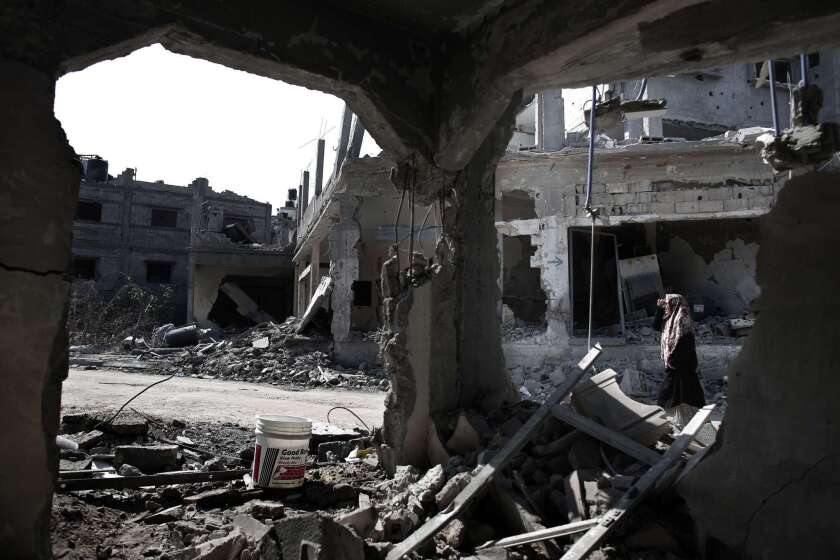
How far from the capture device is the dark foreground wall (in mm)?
2346

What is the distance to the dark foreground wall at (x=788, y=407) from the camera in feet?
7.70

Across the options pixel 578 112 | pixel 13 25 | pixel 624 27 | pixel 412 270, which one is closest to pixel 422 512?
pixel 412 270

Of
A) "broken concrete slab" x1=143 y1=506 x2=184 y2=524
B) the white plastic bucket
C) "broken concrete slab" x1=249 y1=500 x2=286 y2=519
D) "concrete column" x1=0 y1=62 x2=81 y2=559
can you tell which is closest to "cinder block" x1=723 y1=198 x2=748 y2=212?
the white plastic bucket

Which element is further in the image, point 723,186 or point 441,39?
point 723,186

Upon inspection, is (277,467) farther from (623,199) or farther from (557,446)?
(623,199)

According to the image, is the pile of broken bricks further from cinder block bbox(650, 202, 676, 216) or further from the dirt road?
cinder block bbox(650, 202, 676, 216)

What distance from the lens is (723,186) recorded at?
1180cm

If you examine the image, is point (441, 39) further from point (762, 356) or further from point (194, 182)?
point (194, 182)

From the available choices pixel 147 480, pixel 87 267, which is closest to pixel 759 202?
pixel 147 480

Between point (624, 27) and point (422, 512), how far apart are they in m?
2.77

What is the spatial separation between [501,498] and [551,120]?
37.1ft

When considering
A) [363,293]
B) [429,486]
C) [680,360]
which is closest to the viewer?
[429,486]

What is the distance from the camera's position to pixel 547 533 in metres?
2.71

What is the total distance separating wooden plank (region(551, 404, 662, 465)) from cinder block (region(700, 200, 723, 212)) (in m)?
9.92
